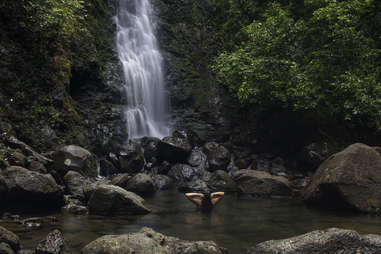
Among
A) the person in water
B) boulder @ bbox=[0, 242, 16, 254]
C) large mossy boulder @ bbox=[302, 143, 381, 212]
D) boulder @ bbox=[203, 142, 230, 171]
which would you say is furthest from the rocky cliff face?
large mossy boulder @ bbox=[302, 143, 381, 212]

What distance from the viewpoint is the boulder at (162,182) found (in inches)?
604

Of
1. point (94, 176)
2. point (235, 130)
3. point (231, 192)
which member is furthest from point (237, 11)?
point (94, 176)

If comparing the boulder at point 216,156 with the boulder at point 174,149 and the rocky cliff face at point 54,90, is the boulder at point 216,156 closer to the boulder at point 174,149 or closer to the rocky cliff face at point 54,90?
the boulder at point 174,149

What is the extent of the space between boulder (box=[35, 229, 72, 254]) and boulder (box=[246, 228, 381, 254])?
11.1 feet

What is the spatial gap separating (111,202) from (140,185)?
369 centimetres

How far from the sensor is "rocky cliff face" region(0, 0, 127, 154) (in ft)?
44.6

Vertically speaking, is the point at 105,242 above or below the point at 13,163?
below

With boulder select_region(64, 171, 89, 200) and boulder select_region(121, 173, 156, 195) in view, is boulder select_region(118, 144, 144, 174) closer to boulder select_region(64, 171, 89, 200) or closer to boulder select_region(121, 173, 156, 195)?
boulder select_region(121, 173, 156, 195)

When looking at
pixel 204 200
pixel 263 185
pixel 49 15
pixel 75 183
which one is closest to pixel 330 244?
pixel 204 200

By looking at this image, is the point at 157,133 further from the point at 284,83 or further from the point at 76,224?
the point at 76,224

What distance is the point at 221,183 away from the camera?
15.3m

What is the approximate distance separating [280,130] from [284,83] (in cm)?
449

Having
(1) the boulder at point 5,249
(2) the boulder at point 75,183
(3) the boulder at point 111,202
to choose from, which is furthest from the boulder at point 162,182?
(1) the boulder at point 5,249

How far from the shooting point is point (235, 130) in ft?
72.1
